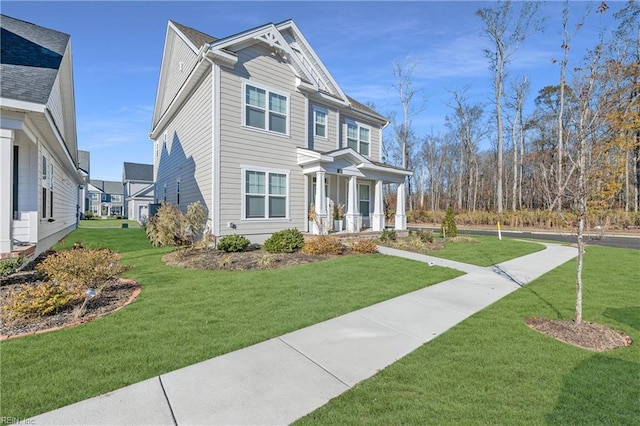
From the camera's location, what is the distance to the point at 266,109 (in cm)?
1154

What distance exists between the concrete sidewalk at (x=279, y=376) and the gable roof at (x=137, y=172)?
48615 mm

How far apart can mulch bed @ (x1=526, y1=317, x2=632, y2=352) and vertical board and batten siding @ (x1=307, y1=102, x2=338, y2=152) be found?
10768 mm

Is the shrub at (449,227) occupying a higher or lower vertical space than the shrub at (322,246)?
higher

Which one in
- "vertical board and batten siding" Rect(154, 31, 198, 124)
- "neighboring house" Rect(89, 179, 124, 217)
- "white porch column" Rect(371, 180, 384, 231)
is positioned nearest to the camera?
"vertical board and batten siding" Rect(154, 31, 198, 124)

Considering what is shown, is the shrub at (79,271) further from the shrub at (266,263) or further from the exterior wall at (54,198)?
the exterior wall at (54,198)

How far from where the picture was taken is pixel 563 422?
2324mm

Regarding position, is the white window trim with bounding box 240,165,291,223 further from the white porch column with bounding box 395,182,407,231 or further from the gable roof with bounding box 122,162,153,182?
the gable roof with bounding box 122,162,153,182

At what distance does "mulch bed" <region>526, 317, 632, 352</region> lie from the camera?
373 centimetres

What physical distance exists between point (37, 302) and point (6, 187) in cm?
353

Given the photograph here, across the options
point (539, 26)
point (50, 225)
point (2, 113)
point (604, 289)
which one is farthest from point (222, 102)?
point (539, 26)

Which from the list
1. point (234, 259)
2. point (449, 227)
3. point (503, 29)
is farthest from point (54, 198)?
point (503, 29)

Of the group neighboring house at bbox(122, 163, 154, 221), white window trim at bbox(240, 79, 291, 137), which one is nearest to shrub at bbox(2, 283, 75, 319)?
white window trim at bbox(240, 79, 291, 137)

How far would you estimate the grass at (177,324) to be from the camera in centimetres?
280

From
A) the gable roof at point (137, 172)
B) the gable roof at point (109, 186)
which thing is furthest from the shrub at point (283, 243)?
the gable roof at point (109, 186)
